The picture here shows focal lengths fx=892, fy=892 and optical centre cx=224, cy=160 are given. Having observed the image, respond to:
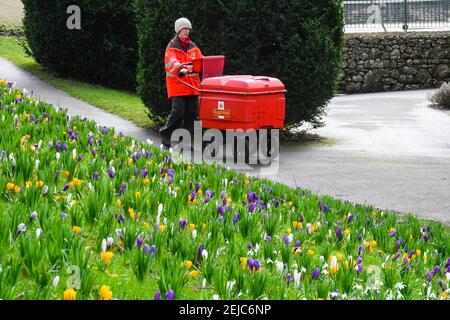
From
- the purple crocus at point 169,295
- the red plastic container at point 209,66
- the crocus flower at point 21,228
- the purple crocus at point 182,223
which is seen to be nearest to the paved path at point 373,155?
the red plastic container at point 209,66

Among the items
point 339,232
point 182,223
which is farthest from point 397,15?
point 182,223

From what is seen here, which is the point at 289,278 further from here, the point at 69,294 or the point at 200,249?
the point at 69,294

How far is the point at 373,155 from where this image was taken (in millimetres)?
13492

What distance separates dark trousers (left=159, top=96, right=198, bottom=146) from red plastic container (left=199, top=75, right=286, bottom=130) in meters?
0.59

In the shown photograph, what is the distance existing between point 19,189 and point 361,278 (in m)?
2.50

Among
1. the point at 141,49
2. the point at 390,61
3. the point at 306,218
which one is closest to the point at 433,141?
the point at 141,49

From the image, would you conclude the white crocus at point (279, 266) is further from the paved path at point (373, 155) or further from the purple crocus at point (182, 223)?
the paved path at point (373, 155)

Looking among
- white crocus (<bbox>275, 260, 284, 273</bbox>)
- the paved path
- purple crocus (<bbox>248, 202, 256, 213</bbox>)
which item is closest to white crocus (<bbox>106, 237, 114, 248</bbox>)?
white crocus (<bbox>275, 260, 284, 273</bbox>)

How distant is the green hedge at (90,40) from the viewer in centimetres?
1997

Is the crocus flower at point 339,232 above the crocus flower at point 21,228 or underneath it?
underneath

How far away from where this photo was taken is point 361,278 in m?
5.57

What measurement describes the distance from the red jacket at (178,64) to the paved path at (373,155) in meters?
1.49

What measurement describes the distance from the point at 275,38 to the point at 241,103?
2.65 m

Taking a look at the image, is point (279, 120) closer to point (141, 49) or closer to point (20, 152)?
point (141, 49)
